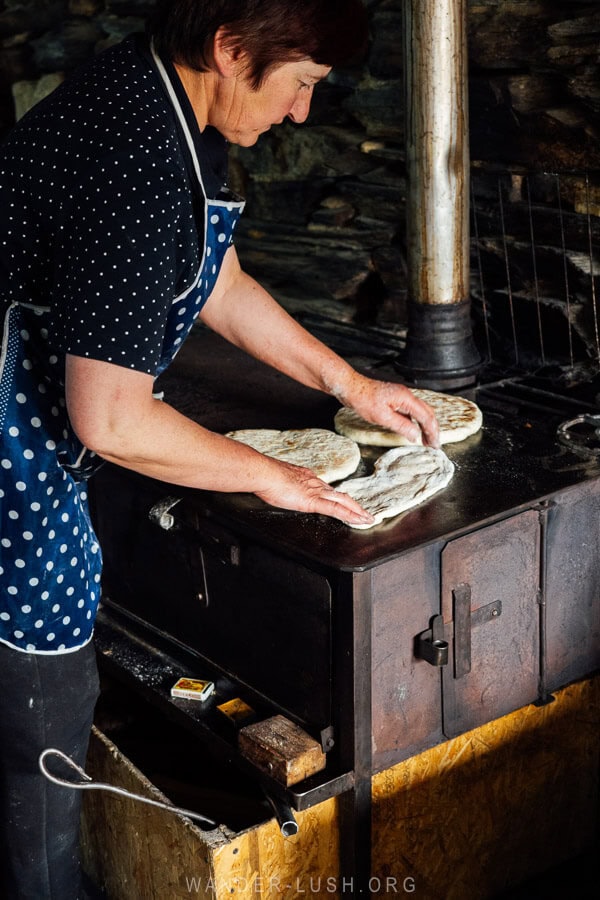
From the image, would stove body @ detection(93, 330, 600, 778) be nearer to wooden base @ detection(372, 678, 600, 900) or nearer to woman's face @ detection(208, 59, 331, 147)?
wooden base @ detection(372, 678, 600, 900)

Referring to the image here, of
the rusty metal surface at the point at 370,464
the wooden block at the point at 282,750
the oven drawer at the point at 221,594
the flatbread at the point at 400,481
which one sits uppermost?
the flatbread at the point at 400,481

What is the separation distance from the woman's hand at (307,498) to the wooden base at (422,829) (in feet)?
1.80

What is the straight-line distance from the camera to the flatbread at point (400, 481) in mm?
1854

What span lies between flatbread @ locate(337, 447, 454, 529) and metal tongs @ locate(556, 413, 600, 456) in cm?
29

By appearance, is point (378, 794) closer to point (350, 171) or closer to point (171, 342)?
point (171, 342)

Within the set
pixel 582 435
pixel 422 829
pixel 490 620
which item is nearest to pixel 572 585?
pixel 490 620

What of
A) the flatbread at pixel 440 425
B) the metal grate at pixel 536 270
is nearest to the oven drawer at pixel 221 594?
the flatbread at pixel 440 425

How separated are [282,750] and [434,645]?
331mm

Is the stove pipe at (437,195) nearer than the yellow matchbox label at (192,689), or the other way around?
the yellow matchbox label at (192,689)

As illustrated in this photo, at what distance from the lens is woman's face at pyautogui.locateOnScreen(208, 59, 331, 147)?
1583 mm

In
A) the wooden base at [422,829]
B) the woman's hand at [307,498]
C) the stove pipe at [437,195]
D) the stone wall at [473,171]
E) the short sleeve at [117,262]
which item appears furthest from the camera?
the stone wall at [473,171]

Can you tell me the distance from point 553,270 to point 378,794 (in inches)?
61.0

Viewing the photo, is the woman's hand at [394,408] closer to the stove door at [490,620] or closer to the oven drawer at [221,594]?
the stove door at [490,620]

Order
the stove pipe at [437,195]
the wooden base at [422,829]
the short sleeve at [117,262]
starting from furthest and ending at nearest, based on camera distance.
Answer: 1. the stove pipe at [437,195]
2. the wooden base at [422,829]
3. the short sleeve at [117,262]
